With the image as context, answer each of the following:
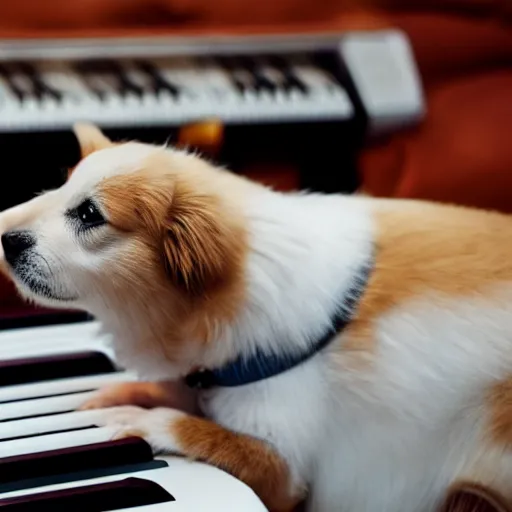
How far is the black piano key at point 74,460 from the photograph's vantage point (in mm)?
1058

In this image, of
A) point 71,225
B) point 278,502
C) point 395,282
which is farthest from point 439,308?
point 71,225

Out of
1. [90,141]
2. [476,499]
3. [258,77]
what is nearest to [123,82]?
[258,77]

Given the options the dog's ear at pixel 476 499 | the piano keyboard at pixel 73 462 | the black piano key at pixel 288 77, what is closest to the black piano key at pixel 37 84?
the black piano key at pixel 288 77

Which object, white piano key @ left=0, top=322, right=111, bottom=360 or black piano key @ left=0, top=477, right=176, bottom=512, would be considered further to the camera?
white piano key @ left=0, top=322, right=111, bottom=360

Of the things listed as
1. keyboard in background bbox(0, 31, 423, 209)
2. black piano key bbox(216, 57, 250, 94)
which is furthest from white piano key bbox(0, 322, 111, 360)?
black piano key bbox(216, 57, 250, 94)

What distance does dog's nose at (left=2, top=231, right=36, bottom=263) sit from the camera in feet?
3.47

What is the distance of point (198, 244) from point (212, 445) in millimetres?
243

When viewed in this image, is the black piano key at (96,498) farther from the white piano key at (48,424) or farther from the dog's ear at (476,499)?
the dog's ear at (476,499)

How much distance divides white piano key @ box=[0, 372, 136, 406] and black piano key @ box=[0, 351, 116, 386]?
11 mm

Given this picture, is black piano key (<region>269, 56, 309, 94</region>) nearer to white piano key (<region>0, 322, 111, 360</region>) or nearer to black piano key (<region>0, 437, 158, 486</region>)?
white piano key (<region>0, 322, 111, 360</region>)

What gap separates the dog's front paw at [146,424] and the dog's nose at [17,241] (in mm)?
230

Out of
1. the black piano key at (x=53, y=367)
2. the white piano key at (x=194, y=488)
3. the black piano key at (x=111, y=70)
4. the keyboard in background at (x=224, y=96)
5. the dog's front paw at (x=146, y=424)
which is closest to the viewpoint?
the white piano key at (x=194, y=488)

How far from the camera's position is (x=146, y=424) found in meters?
1.12

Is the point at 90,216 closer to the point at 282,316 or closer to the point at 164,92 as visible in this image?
the point at 282,316
